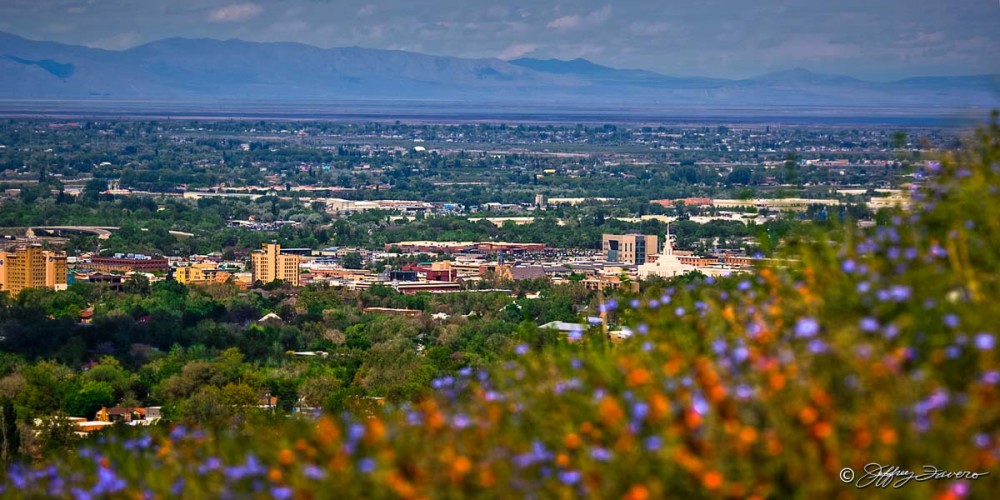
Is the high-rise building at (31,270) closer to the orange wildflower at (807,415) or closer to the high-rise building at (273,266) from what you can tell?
the high-rise building at (273,266)

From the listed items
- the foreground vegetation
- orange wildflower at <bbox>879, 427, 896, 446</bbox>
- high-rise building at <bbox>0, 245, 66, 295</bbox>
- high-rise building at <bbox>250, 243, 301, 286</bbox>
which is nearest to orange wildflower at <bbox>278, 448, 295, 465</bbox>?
the foreground vegetation

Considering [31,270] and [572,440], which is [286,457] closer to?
[572,440]

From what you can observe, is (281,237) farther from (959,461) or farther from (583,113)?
(583,113)

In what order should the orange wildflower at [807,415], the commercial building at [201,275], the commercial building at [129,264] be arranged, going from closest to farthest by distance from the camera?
the orange wildflower at [807,415]
the commercial building at [201,275]
the commercial building at [129,264]

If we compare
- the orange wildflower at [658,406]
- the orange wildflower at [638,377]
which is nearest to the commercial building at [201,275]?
the orange wildflower at [638,377]

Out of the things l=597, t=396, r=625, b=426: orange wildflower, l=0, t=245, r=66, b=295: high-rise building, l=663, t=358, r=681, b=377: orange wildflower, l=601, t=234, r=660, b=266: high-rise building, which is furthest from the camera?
l=601, t=234, r=660, b=266: high-rise building

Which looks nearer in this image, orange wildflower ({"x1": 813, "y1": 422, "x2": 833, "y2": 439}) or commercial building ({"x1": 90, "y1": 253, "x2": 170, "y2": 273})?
orange wildflower ({"x1": 813, "y1": 422, "x2": 833, "y2": 439})

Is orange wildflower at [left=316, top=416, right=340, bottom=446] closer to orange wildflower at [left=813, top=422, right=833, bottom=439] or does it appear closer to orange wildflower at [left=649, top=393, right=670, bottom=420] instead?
orange wildflower at [left=649, top=393, right=670, bottom=420]
